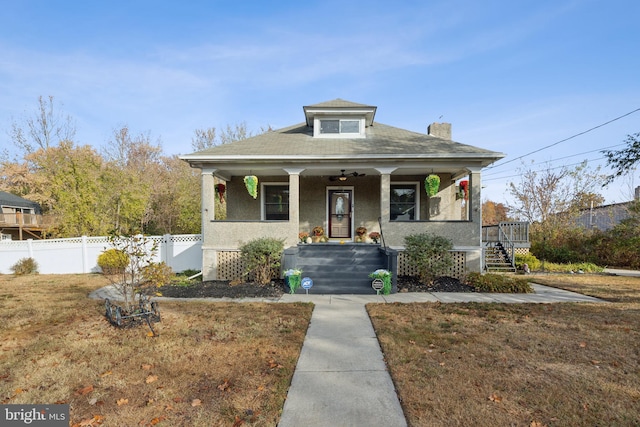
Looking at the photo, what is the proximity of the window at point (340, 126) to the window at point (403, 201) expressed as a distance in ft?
9.61

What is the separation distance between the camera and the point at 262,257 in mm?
8781

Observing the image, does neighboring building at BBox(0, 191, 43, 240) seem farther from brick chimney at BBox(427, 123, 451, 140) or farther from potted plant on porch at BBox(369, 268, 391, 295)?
brick chimney at BBox(427, 123, 451, 140)

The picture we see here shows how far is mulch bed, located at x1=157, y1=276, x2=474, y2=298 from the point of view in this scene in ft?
25.9

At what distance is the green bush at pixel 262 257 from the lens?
8.78m

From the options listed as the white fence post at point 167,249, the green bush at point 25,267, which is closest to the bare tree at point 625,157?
the white fence post at point 167,249

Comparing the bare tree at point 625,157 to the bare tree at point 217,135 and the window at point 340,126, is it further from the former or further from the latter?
the bare tree at point 217,135

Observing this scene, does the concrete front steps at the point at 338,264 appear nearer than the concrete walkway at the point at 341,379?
No

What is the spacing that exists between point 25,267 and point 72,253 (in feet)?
5.90

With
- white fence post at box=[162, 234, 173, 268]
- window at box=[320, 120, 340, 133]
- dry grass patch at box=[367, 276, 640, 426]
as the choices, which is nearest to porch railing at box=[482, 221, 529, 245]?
dry grass patch at box=[367, 276, 640, 426]

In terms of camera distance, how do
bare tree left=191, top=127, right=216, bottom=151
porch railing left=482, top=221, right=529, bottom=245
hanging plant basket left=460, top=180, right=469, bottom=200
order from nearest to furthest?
hanging plant basket left=460, top=180, right=469, bottom=200
porch railing left=482, top=221, right=529, bottom=245
bare tree left=191, top=127, right=216, bottom=151

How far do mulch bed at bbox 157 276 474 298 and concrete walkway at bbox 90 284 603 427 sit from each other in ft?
6.60

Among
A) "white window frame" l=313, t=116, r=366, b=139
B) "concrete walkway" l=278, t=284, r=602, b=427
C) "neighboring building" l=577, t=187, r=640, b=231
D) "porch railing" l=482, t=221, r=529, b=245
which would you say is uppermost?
"white window frame" l=313, t=116, r=366, b=139

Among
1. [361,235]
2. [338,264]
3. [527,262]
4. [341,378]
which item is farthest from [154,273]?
[527,262]

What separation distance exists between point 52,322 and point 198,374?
13.7ft
